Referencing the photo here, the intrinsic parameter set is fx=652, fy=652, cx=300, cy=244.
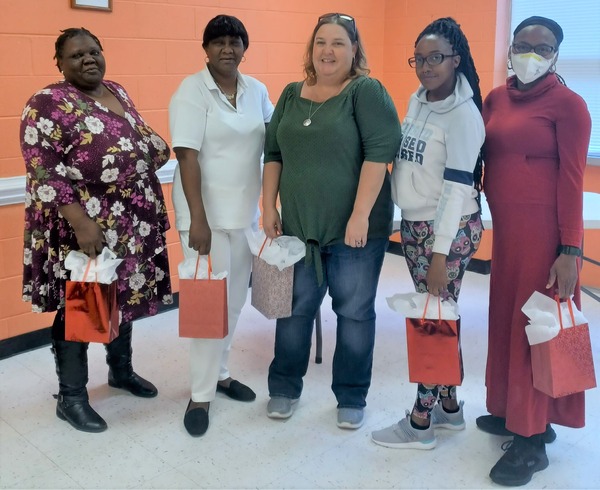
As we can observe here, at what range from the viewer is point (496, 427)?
2.27 meters

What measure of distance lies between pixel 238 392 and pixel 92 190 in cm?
96

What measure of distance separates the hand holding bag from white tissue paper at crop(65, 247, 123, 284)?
486mm

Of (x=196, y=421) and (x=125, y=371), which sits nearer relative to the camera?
(x=196, y=421)

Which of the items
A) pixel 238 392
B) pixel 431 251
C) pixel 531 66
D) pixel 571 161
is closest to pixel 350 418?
pixel 238 392

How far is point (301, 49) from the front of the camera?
12.6 ft

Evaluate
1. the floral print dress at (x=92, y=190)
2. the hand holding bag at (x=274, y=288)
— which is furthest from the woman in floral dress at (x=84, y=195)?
the hand holding bag at (x=274, y=288)

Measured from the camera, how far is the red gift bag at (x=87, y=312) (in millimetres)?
2096

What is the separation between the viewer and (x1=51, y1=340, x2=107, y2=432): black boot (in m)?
2.30

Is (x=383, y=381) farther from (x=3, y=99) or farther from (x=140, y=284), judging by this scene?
(x=3, y=99)

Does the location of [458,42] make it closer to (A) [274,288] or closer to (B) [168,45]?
(A) [274,288]

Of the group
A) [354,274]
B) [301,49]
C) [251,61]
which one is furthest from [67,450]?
[301,49]

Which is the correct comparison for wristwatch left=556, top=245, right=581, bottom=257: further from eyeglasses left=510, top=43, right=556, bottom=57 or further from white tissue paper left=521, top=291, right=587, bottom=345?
eyeglasses left=510, top=43, right=556, bottom=57

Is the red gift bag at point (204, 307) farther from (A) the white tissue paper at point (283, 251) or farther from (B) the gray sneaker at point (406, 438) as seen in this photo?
(B) the gray sneaker at point (406, 438)

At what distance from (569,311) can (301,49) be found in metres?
2.48
